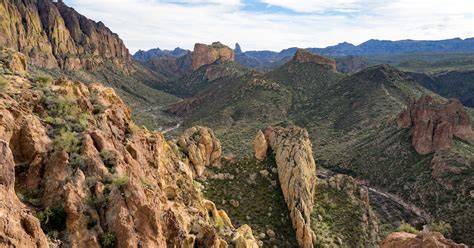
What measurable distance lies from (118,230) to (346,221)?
38525 mm

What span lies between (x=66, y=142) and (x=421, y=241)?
21.2 metres

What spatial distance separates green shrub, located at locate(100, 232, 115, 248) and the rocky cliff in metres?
0.04

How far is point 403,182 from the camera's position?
84688 mm

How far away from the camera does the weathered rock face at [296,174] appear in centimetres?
4419

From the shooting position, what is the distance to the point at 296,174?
5059 centimetres

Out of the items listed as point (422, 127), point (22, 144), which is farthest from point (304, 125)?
point (22, 144)

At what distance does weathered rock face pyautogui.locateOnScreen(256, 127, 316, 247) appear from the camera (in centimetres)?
4419

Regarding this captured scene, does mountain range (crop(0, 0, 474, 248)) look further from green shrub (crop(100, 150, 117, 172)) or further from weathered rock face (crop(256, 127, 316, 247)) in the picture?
weathered rock face (crop(256, 127, 316, 247))

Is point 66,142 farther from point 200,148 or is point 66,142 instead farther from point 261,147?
point 261,147

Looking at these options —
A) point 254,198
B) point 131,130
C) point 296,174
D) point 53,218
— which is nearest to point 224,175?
point 254,198

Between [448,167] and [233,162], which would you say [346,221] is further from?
[448,167]

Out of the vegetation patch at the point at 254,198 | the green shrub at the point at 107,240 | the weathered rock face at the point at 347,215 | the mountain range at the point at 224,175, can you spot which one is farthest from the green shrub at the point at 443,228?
the green shrub at the point at 107,240

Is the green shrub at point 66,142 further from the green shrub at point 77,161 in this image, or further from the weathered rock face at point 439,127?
the weathered rock face at point 439,127

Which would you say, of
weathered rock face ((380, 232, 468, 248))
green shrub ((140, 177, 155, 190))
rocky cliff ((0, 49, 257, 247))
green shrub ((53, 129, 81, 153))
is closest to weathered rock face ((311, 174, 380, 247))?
weathered rock face ((380, 232, 468, 248))
